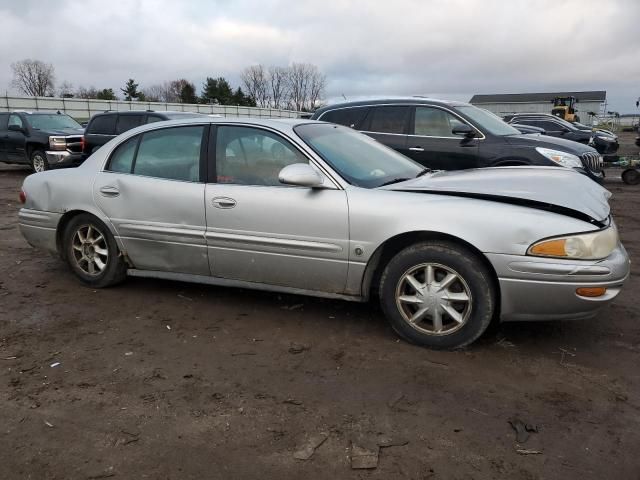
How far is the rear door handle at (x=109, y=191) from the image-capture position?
4480mm

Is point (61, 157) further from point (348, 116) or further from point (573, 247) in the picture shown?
point (573, 247)

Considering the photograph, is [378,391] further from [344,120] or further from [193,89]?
[193,89]

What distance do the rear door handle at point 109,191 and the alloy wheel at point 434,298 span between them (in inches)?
98.5

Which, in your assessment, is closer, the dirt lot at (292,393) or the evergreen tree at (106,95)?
the dirt lot at (292,393)

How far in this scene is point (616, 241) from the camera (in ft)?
11.2

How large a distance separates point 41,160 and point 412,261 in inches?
509

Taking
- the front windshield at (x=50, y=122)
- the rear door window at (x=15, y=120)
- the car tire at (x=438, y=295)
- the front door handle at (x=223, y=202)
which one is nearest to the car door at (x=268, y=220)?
the front door handle at (x=223, y=202)

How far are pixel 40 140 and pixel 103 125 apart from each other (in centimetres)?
269

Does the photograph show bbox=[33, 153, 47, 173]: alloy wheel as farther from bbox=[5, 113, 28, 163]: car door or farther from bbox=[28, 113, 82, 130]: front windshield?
bbox=[28, 113, 82, 130]: front windshield

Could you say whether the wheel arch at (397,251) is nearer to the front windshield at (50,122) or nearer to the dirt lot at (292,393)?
the dirt lot at (292,393)

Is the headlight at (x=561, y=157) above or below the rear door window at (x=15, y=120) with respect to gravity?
below

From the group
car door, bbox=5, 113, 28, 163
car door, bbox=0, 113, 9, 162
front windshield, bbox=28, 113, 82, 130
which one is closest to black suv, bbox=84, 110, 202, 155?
front windshield, bbox=28, 113, 82, 130

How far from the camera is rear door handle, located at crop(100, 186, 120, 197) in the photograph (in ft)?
14.7

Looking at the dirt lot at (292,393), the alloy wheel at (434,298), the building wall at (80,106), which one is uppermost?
the building wall at (80,106)
